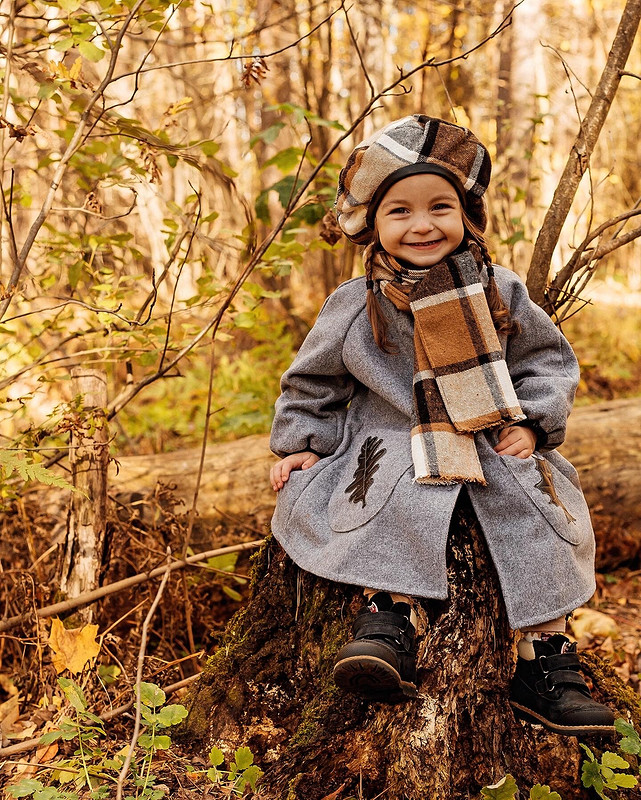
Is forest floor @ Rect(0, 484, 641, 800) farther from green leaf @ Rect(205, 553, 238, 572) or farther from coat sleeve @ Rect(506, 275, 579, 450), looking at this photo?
coat sleeve @ Rect(506, 275, 579, 450)

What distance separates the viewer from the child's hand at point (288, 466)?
8.15 ft

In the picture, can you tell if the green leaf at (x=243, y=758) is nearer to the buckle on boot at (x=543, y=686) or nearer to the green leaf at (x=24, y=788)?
the green leaf at (x=24, y=788)

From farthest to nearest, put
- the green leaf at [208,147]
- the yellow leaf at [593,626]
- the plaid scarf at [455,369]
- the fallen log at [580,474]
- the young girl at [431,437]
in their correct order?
the fallen log at [580,474] → the yellow leaf at [593,626] → the green leaf at [208,147] → the plaid scarf at [455,369] → the young girl at [431,437]

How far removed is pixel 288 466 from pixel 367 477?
0.32 meters

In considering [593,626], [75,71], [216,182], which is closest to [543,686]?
[593,626]

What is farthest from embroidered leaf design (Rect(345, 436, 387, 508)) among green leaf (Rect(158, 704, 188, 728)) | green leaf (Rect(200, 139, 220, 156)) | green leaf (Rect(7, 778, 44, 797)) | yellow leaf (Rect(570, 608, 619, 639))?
yellow leaf (Rect(570, 608, 619, 639))

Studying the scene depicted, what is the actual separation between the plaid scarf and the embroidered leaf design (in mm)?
153

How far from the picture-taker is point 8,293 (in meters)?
2.43

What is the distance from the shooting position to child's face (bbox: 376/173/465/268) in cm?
223

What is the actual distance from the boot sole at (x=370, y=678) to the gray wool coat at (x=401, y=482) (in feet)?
0.81

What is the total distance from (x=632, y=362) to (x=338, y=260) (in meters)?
3.42

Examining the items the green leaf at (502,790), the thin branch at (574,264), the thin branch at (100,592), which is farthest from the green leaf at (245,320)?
the green leaf at (502,790)

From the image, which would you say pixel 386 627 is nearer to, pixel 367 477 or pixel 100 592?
pixel 367 477

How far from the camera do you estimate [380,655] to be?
1899 millimetres
